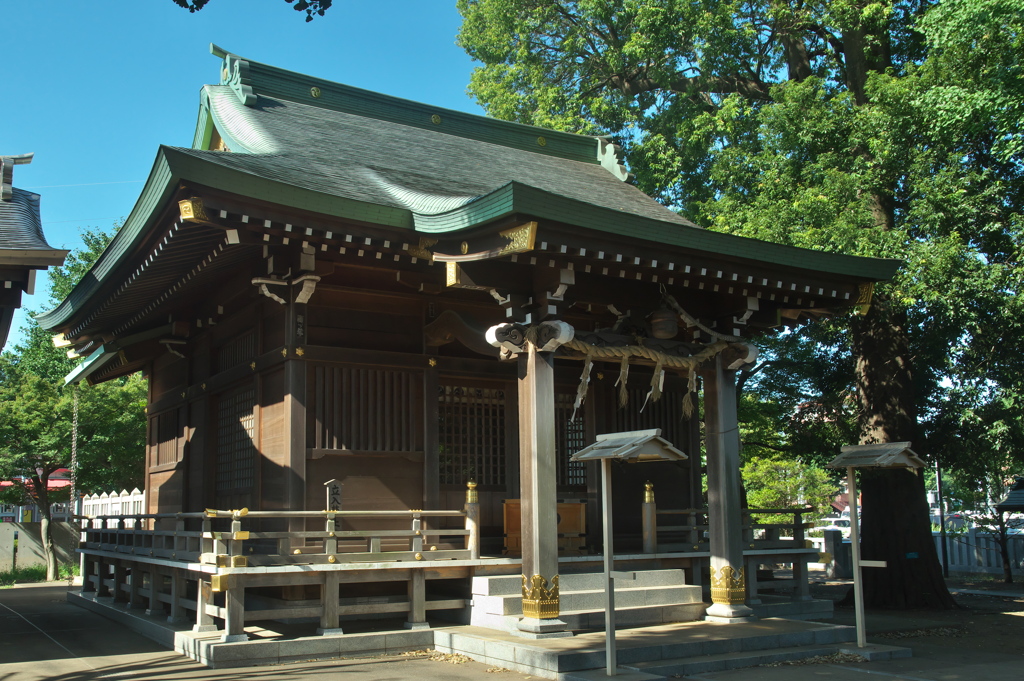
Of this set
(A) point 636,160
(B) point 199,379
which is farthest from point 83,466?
(A) point 636,160

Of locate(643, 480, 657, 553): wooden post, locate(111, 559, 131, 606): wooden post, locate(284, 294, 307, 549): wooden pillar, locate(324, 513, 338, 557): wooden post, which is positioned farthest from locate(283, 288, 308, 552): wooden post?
locate(111, 559, 131, 606): wooden post

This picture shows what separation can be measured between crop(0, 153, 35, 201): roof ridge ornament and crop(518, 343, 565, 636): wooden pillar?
781 cm

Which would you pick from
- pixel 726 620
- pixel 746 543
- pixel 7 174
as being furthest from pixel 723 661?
pixel 7 174

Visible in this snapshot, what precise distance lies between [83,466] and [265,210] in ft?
73.8

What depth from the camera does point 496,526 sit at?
1251cm

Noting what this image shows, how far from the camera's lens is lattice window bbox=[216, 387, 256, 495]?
12.3 m

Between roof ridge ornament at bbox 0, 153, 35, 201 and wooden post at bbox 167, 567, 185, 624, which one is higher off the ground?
roof ridge ornament at bbox 0, 153, 35, 201

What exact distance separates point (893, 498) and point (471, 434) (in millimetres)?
9250

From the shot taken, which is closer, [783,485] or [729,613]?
[729,613]

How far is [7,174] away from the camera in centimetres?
1237

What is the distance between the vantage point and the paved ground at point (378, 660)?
8.68 meters

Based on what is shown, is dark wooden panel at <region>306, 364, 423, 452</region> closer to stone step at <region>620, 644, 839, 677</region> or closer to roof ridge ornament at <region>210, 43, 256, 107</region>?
stone step at <region>620, 644, 839, 677</region>

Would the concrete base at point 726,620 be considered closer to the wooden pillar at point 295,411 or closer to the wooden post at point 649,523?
the wooden post at point 649,523

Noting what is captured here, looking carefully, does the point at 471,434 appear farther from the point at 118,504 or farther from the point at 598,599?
the point at 118,504
